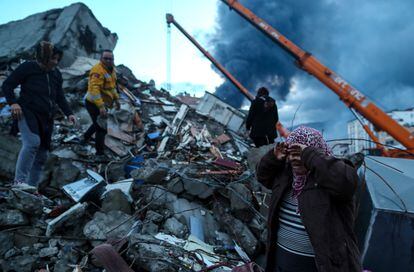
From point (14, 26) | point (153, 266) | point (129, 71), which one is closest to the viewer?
point (153, 266)

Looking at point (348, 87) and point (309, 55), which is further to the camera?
point (309, 55)

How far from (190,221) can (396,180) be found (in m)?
2.30

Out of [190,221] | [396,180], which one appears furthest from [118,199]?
[396,180]

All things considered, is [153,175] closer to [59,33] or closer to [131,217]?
[131,217]

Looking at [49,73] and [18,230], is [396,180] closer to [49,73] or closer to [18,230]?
[18,230]

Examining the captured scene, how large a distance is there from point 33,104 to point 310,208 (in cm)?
351

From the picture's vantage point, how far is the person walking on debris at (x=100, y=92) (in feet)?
16.0

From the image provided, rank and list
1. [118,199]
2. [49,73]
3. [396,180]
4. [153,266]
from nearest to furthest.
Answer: [153,266]
[396,180]
[118,199]
[49,73]

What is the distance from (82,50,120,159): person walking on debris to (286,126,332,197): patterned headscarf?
3884mm

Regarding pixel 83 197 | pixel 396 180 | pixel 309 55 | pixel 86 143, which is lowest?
pixel 83 197

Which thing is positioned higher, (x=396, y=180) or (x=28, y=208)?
(x=396, y=180)

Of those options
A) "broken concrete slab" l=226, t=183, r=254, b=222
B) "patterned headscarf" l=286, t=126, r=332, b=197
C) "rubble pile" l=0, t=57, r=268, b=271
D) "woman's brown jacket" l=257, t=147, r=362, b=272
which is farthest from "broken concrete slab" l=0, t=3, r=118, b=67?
"woman's brown jacket" l=257, t=147, r=362, b=272

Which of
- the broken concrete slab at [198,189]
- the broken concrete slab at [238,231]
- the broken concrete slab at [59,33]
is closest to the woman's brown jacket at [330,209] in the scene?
the broken concrete slab at [238,231]

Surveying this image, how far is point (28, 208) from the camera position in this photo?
3072 millimetres
